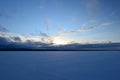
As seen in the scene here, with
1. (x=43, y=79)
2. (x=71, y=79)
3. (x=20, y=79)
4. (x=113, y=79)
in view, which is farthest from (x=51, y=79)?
(x=113, y=79)

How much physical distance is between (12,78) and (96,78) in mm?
9708

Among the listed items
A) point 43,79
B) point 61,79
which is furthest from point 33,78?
point 61,79

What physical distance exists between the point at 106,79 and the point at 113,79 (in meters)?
0.92

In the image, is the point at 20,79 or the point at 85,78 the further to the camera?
the point at 85,78

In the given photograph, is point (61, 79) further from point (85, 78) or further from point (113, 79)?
point (113, 79)

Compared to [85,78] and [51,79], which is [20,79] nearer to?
[51,79]

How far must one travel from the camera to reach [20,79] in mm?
17391

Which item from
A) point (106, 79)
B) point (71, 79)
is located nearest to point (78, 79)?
point (71, 79)

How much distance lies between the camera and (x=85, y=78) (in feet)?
60.7

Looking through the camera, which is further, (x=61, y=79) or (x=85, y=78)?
(x=85, y=78)

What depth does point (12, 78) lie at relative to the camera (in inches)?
701

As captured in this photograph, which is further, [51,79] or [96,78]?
[96,78]

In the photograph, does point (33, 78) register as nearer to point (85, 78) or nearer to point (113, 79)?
point (85, 78)

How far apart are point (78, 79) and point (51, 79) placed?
315 centimetres
